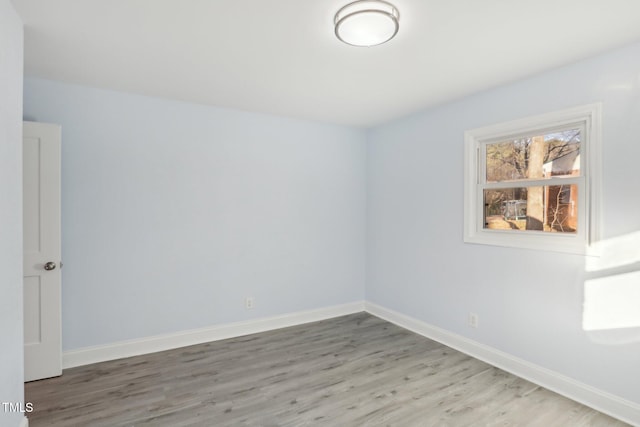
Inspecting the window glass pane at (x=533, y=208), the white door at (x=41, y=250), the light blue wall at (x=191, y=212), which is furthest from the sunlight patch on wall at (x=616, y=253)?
the white door at (x=41, y=250)

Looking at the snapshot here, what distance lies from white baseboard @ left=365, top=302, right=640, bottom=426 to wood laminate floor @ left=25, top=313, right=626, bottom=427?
70 mm

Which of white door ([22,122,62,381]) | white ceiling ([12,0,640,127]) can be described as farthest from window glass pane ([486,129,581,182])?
white door ([22,122,62,381])

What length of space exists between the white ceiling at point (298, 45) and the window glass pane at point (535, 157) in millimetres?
560

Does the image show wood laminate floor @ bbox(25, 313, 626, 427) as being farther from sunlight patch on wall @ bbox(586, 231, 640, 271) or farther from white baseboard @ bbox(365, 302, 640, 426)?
sunlight patch on wall @ bbox(586, 231, 640, 271)

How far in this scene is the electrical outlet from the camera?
3.20 meters

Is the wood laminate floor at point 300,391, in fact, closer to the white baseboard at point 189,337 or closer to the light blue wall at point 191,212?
the white baseboard at point 189,337

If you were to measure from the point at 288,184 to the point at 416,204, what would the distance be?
1.51 meters

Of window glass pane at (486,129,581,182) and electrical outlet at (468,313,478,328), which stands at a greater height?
window glass pane at (486,129,581,182)

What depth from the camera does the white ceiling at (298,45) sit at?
1.87 metres

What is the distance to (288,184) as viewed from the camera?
403 cm

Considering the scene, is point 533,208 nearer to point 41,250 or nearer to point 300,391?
point 300,391

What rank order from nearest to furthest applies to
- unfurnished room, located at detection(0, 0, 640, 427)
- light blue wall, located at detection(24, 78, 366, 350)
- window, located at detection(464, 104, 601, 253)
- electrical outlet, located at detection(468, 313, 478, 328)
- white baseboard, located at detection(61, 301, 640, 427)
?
1. unfurnished room, located at detection(0, 0, 640, 427)
2. white baseboard, located at detection(61, 301, 640, 427)
3. window, located at detection(464, 104, 601, 253)
4. light blue wall, located at detection(24, 78, 366, 350)
5. electrical outlet, located at detection(468, 313, 478, 328)

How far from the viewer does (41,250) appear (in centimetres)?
267
